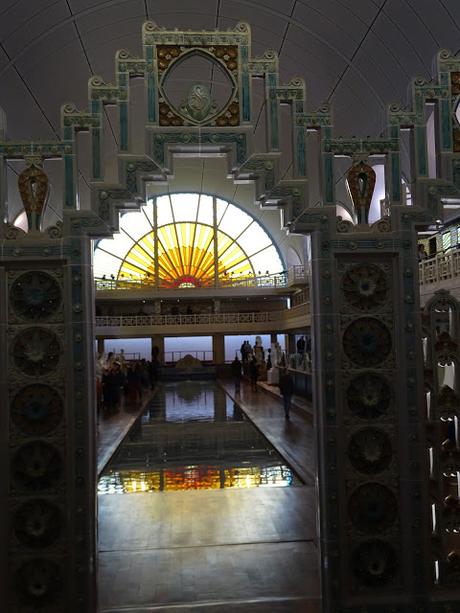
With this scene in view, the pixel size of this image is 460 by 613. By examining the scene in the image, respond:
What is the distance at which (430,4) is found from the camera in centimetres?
1534

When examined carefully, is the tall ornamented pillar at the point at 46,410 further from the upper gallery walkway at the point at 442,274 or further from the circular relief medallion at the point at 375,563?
the upper gallery walkway at the point at 442,274

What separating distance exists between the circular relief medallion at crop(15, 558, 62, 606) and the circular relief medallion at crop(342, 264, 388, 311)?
3805mm

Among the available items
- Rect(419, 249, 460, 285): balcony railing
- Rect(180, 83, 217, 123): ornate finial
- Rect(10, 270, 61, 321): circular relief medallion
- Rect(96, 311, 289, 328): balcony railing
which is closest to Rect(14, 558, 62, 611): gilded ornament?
Rect(10, 270, 61, 321): circular relief medallion

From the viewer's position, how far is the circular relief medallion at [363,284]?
6121 millimetres

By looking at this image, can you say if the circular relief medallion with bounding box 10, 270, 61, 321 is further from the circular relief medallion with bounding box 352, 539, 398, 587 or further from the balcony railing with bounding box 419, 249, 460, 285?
the balcony railing with bounding box 419, 249, 460, 285

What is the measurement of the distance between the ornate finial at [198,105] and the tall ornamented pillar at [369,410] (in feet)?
4.79

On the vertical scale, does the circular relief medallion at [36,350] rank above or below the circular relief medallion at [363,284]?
below

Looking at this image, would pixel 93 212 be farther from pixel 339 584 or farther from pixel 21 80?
pixel 21 80

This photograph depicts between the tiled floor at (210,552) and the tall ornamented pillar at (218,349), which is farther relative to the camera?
the tall ornamented pillar at (218,349)

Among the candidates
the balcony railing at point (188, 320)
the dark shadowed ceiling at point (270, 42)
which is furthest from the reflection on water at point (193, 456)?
the balcony railing at point (188, 320)

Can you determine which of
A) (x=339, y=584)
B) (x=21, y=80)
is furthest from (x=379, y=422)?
(x=21, y=80)

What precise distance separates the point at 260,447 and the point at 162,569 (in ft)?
26.7

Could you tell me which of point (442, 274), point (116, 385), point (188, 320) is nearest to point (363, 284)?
point (442, 274)

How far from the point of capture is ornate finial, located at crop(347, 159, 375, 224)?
6.13 meters
